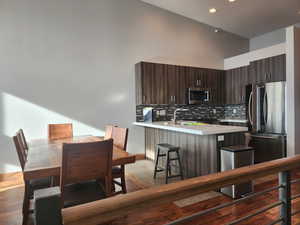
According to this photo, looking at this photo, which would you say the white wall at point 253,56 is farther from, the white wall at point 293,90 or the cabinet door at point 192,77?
the cabinet door at point 192,77

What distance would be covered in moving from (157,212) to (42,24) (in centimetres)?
386

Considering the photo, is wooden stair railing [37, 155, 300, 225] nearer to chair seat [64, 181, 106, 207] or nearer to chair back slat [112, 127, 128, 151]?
chair seat [64, 181, 106, 207]

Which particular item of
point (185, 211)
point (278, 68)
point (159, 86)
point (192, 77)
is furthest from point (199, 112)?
point (185, 211)

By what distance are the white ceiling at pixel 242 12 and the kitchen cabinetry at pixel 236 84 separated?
3.86 ft

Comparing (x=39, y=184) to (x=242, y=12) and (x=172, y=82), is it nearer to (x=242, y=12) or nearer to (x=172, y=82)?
(x=172, y=82)

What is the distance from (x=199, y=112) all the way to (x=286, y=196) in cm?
452

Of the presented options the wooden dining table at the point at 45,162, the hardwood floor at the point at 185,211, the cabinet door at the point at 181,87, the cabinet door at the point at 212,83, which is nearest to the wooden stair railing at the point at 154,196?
the wooden dining table at the point at 45,162

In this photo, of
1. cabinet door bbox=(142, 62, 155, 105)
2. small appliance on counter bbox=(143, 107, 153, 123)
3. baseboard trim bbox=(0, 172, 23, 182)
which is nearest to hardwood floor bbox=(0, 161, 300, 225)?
baseboard trim bbox=(0, 172, 23, 182)

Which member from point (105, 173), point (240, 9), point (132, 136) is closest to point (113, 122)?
point (132, 136)

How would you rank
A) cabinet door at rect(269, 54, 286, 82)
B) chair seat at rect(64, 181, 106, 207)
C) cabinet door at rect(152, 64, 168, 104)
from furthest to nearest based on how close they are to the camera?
cabinet door at rect(152, 64, 168, 104) → cabinet door at rect(269, 54, 286, 82) → chair seat at rect(64, 181, 106, 207)

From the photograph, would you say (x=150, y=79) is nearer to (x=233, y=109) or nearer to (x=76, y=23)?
(x=76, y=23)

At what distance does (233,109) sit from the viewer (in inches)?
224

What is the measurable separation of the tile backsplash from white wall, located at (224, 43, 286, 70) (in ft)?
3.77

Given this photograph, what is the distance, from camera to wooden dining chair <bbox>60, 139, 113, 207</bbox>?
4.72ft
